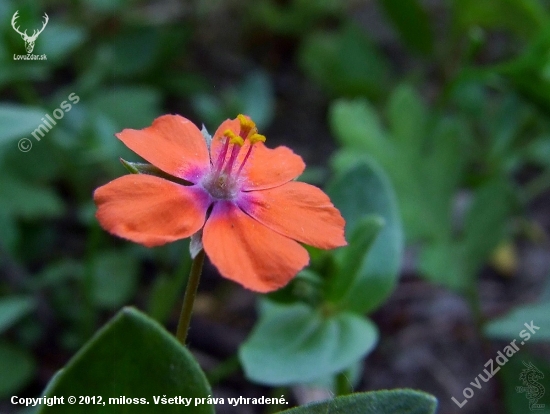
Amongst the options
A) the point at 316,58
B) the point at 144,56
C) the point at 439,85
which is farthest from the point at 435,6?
the point at 144,56

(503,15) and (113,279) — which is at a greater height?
(503,15)

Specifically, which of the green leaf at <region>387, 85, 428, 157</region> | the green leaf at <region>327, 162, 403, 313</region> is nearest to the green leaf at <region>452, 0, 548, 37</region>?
the green leaf at <region>387, 85, 428, 157</region>

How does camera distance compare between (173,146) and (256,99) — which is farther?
(256,99)

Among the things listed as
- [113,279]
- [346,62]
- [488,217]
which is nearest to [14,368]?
[113,279]

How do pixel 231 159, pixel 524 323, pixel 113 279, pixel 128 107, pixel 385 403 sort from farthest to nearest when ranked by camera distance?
pixel 128 107
pixel 113 279
pixel 524 323
pixel 231 159
pixel 385 403

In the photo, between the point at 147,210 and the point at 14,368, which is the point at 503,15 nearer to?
the point at 147,210

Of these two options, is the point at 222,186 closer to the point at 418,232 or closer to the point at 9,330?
the point at 418,232
